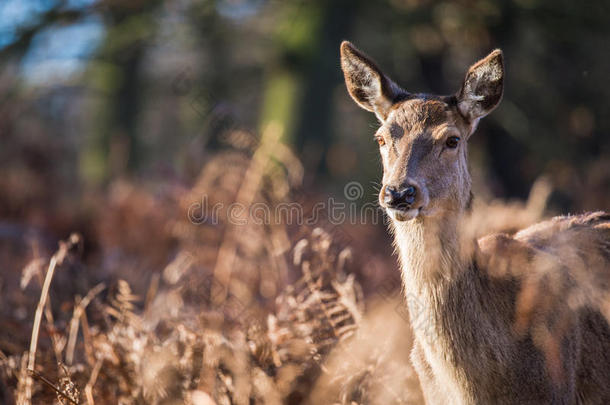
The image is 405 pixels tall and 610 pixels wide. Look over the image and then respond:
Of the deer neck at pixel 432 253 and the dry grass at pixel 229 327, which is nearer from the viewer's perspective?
the deer neck at pixel 432 253

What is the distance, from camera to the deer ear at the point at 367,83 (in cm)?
412

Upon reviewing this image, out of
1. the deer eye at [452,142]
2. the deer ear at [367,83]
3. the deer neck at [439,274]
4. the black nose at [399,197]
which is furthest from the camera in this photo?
the deer ear at [367,83]

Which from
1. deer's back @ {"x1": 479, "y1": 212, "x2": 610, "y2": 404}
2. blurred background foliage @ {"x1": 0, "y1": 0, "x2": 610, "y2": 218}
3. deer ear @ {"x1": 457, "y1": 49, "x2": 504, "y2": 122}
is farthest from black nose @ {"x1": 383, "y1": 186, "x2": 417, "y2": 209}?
blurred background foliage @ {"x1": 0, "y1": 0, "x2": 610, "y2": 218}

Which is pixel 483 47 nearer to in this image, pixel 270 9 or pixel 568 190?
pixel 568 190

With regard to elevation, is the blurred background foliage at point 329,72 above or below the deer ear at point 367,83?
below

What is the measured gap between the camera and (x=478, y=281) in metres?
3.64

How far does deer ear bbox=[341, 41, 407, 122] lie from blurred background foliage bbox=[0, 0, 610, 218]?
3.98m

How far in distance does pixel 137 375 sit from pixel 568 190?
843cm

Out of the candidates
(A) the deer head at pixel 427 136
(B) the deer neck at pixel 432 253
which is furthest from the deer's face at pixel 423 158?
(B) the deer neck at pixel 432 253

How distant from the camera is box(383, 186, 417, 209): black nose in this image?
3.47 m

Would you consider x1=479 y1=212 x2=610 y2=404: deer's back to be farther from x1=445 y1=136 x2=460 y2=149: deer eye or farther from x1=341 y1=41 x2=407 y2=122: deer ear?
x1=341 y1=41 x2=407 y2=122: deer ear

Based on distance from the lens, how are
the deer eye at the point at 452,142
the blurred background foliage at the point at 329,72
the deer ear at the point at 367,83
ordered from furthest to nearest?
the blurred background foliage at the point at 329,72
the deer ear at the point at 367,83
the deer eye at the point at 452,142

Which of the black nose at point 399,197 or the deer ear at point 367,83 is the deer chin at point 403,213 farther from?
the deer ear at point 367,83

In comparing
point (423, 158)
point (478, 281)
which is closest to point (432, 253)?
point (478, 281)
